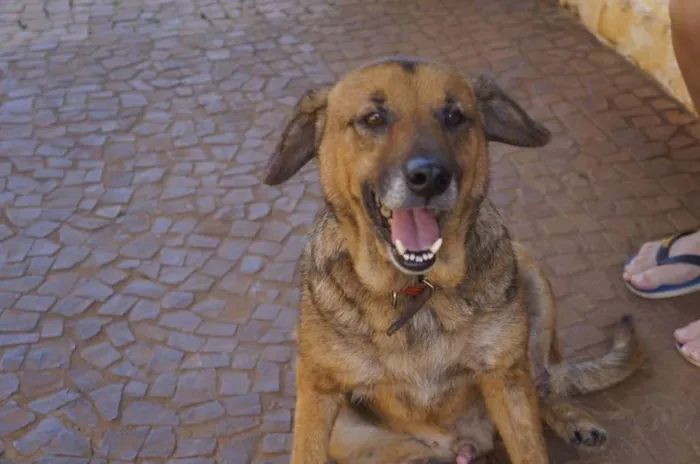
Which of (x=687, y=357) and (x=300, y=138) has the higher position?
(x=300, y=138)

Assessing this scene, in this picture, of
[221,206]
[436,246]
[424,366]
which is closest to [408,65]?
[436,246]

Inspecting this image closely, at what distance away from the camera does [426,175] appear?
2562 mm

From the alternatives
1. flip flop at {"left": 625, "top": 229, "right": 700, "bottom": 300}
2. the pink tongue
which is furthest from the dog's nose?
flip flop at {"left": 625, "top": 229, "right": 700, "bottom": 300}

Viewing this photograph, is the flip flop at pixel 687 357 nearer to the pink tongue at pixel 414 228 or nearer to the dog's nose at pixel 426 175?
the pink tongue at pixel 414 228

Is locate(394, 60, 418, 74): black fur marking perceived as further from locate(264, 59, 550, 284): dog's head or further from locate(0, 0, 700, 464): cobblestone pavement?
locate(0, 0, 700, 464): cobblestone pavement

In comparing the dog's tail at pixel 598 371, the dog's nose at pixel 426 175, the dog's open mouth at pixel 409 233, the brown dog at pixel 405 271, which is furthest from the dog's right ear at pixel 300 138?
the dog's tail at pixel 598 371

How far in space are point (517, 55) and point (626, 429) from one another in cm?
377

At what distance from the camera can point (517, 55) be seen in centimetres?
639

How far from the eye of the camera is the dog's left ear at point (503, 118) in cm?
301

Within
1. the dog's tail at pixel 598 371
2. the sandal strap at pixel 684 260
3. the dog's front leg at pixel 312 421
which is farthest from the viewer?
the sandal strap at pixel 684 260

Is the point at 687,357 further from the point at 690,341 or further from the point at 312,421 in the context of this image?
the point at 312,421

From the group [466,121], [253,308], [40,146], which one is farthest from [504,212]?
[40,146]

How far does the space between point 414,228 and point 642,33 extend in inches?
161

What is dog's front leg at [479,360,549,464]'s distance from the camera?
9.41 feet
